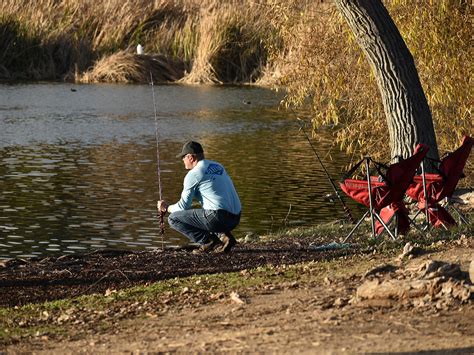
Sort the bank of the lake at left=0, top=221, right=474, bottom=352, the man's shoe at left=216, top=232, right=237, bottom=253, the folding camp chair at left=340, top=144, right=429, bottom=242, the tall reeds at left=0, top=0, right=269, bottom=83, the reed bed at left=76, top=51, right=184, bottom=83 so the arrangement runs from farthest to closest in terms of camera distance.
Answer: the tall reeds at left=0, top=0, right=269, bottom=83 < the reed bed at left=76, top=51, right=184, bottom=83 < the man's shoe at left=216, top=232, right=237, bottom=253 < the folding camp chair at left=340, top=144, right=429, bottom=242 < the bank of the lake at left=0, top=221, right=474, bottom=352

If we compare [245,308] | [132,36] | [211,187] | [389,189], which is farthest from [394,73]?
[132,36]

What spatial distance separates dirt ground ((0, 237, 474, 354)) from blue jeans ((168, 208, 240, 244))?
2.49 m

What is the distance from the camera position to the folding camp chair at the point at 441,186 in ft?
42.1

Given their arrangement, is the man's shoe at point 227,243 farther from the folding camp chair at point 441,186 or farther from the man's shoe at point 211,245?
the folding camp chair at point 441,186

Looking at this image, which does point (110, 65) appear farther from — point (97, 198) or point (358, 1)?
point (358, 1)

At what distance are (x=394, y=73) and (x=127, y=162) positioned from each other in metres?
9.23

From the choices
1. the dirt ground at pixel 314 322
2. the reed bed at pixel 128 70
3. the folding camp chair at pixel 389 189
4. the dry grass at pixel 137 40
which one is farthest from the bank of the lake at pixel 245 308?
the reed bed at pixel 128 70

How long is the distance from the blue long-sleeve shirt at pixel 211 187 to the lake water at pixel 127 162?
8.66 feet

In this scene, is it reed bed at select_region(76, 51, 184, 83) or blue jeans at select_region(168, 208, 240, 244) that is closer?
blue jeans at select_region(168, 208, 240, 244)

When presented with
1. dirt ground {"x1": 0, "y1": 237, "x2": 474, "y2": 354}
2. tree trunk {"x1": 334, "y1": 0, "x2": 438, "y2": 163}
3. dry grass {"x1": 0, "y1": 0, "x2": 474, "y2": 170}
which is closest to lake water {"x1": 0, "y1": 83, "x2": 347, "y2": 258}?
tree trunk {"x1": 334, "y1": 0, "x2": 438, "y2": 163}

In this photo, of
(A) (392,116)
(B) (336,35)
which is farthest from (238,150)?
(A) (392,116)

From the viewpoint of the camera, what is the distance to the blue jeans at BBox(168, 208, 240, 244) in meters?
12.2

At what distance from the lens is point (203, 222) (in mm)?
12219

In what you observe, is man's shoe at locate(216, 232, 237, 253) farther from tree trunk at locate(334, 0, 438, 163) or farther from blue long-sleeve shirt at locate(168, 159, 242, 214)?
tree trunk at locate(334, 0, 438, 163)
